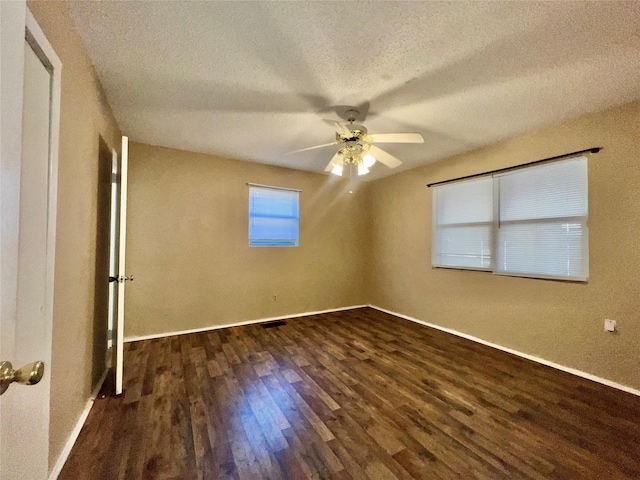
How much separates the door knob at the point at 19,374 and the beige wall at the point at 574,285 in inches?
144

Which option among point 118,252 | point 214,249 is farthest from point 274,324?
point 118,252

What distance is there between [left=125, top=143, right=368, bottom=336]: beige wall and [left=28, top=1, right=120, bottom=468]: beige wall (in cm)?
140

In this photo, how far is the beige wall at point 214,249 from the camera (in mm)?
3221

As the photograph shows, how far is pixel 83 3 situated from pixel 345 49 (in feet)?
4.72

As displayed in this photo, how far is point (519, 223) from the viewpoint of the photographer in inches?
114

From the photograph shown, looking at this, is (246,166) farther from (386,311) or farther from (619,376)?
(619,376)

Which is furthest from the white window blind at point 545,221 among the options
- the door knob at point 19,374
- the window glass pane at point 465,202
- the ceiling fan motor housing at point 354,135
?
the door knob at point 19,374

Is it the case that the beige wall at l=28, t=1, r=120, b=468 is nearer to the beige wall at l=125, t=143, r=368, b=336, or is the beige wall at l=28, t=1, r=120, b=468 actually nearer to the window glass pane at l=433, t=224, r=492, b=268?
the beige wall at l=125, t=143, r=368, b=336

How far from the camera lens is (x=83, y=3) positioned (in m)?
1.33

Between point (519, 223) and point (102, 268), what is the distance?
4236mm

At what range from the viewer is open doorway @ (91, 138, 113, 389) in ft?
6.66

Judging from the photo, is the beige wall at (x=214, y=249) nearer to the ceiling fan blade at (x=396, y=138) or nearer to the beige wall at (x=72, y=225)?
the beige wall at (x=72, y=225)

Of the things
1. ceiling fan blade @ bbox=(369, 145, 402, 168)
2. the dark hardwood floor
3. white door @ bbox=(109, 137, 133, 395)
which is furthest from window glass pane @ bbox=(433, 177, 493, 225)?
white door @ bbox=(109, 137, 133, 395)

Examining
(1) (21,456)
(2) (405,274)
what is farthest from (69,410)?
(2) (405,274)
